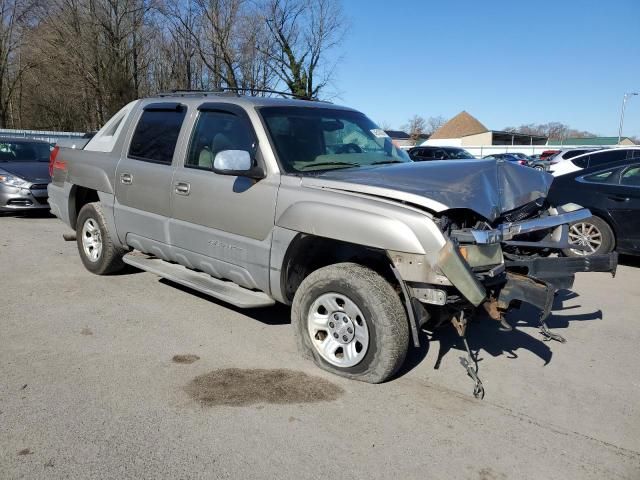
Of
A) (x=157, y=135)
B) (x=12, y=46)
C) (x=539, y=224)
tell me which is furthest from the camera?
(x=12, y=46)

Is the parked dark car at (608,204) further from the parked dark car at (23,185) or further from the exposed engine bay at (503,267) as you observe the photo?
the parked dark car at (23,185)

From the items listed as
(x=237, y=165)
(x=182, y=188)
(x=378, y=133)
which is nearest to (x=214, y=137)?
(x=182, y=188)

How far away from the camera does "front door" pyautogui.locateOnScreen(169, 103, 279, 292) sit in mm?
4000

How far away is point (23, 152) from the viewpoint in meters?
11.7

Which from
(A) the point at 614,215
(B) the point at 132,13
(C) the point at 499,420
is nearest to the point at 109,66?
(B) the point at 132,13

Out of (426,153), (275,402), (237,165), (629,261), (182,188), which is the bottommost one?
(275,402)

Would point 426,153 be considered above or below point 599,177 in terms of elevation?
above

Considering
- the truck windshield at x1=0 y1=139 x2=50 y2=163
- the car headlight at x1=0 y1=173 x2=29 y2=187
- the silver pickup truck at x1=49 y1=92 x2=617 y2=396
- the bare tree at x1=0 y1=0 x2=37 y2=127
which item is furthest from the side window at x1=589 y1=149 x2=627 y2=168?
the bare tree at x1=0 y1=0 x2=37 y2=127

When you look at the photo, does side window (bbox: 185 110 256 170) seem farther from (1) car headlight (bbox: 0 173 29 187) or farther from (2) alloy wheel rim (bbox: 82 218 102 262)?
(1) car headlight (bbox: 0 173 29 187)

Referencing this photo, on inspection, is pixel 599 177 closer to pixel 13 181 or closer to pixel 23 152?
pixel 13 181

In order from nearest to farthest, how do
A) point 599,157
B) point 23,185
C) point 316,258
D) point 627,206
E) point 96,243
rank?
point 316,258, point 96,243, point 627,206, point 23,185, point 599,157

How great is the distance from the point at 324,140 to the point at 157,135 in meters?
1.75

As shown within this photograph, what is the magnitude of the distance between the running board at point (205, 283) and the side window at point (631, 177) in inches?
228

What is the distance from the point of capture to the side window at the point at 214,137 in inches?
170
